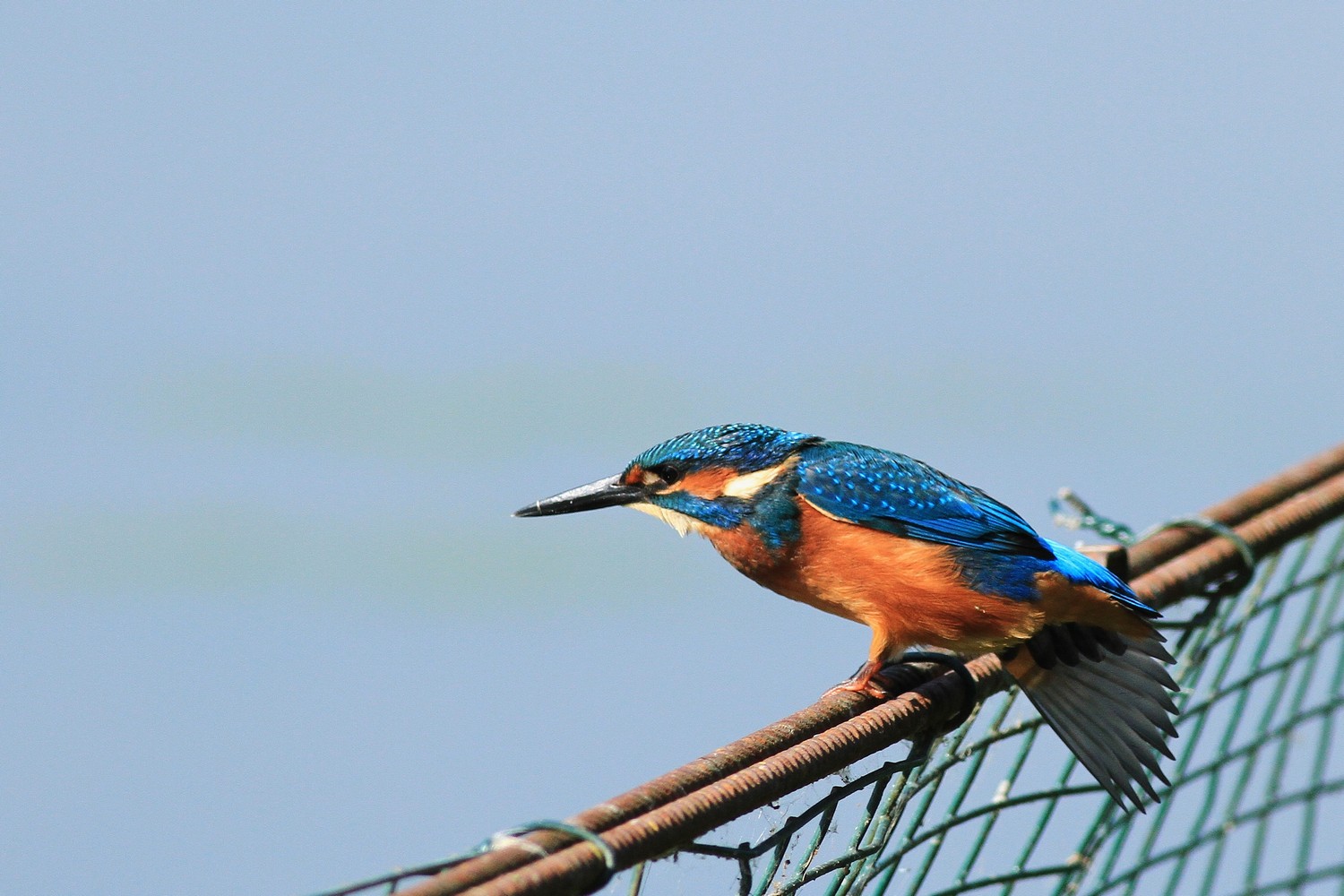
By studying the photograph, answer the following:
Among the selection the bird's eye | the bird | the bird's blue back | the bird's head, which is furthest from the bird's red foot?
the bird's eye

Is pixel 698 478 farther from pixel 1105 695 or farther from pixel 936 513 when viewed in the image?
pixel 1105 695

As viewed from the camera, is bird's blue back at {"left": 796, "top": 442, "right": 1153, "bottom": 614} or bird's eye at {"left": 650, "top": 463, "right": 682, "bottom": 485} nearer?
bird's blue back at {"left": 796, "top": 442, "right": 1153, "bottom": 614}

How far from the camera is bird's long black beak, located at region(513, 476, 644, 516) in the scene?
9.13 ft

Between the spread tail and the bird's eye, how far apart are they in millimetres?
650

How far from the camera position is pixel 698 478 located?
8.97 ft

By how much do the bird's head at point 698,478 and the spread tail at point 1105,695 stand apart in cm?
53

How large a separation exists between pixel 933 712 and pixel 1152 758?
507 mm

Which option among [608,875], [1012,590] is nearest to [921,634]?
[1012,590]

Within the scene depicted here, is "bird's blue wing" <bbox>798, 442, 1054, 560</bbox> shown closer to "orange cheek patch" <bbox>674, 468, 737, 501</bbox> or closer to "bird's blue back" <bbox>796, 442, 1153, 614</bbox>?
"bird's blue back" <bbox>796, 442, 1153, 614</bbox>

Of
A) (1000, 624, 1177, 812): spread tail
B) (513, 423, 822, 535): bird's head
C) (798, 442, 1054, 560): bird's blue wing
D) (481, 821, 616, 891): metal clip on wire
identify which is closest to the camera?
(481, 821, 616, 891): metal clip on wire

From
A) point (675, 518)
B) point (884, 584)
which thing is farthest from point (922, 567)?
point (675, 518)

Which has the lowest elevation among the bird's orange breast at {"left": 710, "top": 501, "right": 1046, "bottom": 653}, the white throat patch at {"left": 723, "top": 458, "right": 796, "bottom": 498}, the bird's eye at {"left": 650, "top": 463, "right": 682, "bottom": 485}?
the bird's orange breast at {"left": 710, "top": 501, "right": 1046, "bottom": 653}

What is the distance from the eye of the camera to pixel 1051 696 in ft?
8.35

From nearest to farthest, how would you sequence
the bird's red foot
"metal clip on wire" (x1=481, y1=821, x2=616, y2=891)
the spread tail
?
"metal clip on wire" (x1=481, y1=821, x2=616, y2=891), the bird's red foot, the spread tail
